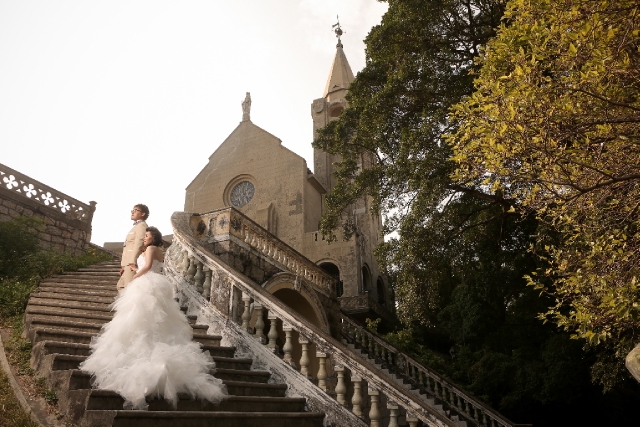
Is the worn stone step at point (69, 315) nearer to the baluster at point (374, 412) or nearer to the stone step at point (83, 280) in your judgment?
the stone step at point (83, 280)

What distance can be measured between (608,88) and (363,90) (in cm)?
874

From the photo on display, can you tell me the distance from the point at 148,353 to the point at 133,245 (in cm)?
173

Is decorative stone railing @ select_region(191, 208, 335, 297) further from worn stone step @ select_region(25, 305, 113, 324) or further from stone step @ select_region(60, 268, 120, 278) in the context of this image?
worn stone step @ select_region(25, 305, 113, 324)

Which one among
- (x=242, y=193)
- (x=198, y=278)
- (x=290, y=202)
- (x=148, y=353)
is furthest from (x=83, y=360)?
(x=242, y=193)

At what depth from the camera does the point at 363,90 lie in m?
13.4

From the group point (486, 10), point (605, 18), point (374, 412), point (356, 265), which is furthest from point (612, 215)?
point (356, 265)

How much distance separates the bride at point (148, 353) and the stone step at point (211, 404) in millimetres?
68

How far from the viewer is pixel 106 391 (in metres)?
4.01

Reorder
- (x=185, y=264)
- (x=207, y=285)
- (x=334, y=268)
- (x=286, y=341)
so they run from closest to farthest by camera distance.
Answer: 1. (x=286, y=341)
2. (x=207, y=285)
3. (x=185, y=264)
4. (x=334, y=268)

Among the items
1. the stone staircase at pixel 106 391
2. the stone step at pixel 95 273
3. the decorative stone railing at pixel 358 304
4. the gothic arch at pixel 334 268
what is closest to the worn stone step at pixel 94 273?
the stone step at pixel 95 273

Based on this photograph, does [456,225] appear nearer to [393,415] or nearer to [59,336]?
[393,415]

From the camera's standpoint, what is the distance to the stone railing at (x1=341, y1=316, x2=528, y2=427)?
38.3 feet

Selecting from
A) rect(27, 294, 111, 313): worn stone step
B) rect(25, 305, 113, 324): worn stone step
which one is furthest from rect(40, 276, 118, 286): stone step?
rect(25, 305, 113, 324): worn stone step

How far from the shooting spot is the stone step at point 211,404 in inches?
157
